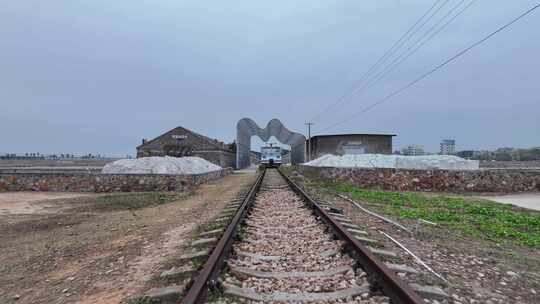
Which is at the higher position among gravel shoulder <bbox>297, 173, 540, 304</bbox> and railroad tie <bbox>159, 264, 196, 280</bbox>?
railroad tie <bbox>159, 264, 196, 280</bbox>

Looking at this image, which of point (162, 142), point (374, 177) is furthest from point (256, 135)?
point (374, 177)

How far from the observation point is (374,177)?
19266mm

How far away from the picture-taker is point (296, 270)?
3953mm

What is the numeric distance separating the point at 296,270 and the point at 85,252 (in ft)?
13.2

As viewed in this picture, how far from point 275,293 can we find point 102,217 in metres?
8.40

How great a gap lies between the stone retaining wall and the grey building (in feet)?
93.8

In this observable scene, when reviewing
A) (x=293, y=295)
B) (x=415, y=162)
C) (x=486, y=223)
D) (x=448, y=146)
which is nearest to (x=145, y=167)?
(x=486, y=223)

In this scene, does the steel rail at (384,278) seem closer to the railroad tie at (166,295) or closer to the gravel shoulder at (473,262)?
the gravel shoulder at (473,262)

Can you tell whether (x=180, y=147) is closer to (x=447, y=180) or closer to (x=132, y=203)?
(x=132, y=203)

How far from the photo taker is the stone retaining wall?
18.0 meters

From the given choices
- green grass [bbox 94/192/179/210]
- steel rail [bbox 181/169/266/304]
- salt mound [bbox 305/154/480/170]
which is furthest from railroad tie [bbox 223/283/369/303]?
salt mound [bbox 305/154/480/170]

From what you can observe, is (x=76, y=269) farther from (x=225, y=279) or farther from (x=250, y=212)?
(x=250, y=212)

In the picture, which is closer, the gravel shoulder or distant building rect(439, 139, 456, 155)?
the gravel shoulder

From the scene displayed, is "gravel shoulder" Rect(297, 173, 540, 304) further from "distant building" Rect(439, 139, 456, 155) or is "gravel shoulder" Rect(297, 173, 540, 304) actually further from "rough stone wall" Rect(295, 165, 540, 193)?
"distant building" Rect(439, 139, 456, 155)
